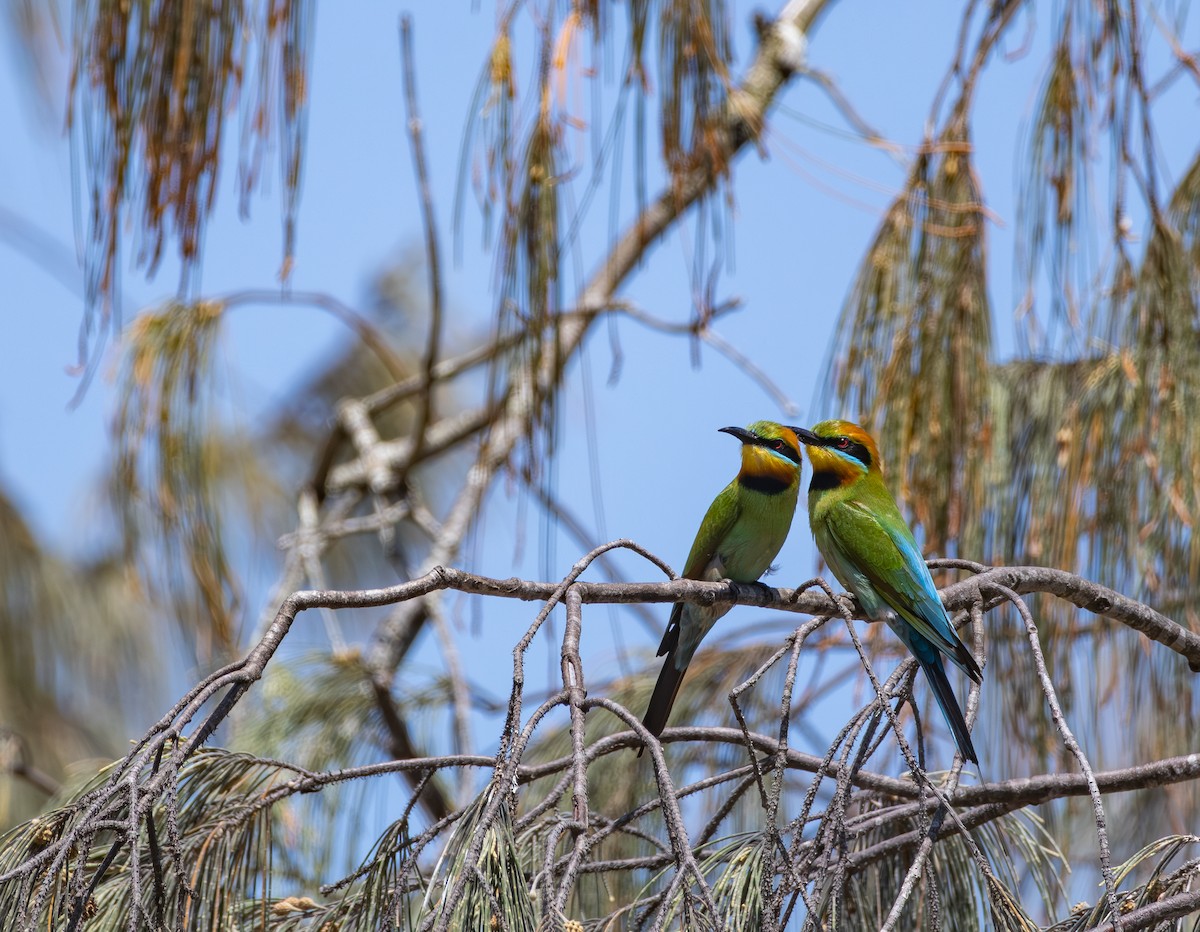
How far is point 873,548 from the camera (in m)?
2.35

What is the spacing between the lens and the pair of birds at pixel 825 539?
7.18 feet

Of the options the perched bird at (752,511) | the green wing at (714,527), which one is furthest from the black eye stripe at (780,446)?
the green wing at (714,527)

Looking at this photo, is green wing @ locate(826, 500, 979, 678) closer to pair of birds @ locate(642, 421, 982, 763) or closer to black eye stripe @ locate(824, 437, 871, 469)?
pair of birds @ locate(642, 421, 982, 763)

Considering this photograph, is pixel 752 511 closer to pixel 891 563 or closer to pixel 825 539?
pixel 825 539

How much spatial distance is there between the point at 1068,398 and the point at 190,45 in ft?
5.61

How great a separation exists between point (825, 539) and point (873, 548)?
0.60 ft

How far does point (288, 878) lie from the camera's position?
249 cm

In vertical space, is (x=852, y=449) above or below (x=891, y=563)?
above

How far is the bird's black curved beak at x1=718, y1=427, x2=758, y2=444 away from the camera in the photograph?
8.97ft

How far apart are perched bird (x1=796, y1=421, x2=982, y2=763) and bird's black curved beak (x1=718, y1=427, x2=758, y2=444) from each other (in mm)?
116

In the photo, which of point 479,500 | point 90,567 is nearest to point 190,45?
point 479,500

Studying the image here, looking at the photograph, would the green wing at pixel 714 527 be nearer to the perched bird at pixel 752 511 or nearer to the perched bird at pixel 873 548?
the perched bird at pixel 752 511

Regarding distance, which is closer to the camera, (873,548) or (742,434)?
(873,548)

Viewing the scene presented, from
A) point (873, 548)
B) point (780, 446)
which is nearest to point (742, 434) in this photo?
point (780, 446)
